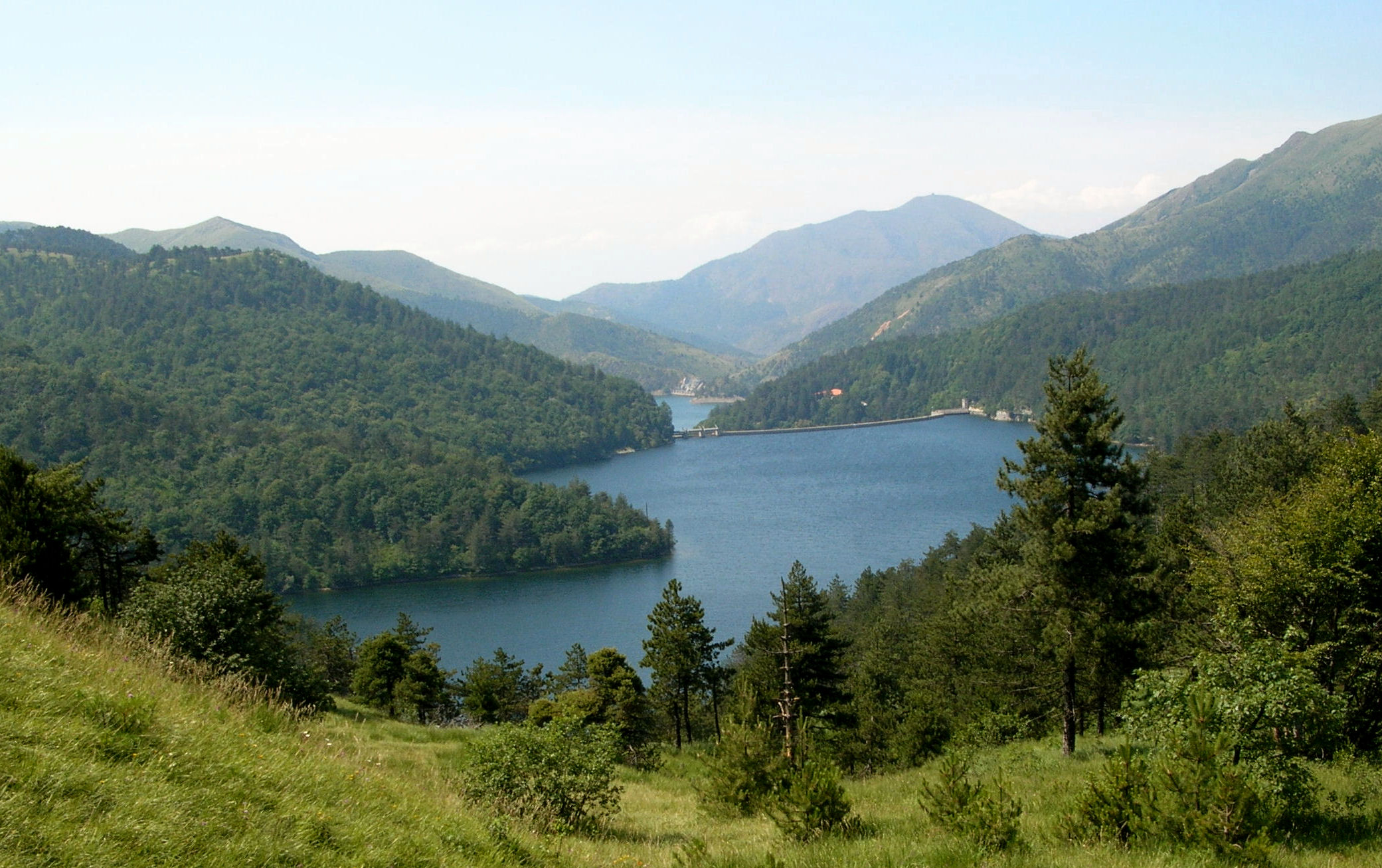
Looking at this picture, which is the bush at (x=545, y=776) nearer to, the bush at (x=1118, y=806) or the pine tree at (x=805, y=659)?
the bush at (x=1118, y=806)

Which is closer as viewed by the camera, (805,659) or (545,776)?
(545,776)

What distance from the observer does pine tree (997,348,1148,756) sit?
16.6 m

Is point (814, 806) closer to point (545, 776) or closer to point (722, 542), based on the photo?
point (545, 776)

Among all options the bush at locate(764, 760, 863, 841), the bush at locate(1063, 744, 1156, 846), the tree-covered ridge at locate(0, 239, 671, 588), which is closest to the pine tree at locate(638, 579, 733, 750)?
the bush at locate(764, 760, 863, 841)

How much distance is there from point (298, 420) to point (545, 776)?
151995mm

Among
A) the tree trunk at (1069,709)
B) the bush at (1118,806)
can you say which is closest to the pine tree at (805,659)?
the tree trunk at (1069,709)

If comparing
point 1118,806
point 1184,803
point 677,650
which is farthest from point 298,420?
point 1184,803

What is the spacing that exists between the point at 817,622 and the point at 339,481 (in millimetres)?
93742

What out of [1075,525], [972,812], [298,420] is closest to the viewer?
[972,812]

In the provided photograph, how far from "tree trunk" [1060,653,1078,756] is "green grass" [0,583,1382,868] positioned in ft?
20.4

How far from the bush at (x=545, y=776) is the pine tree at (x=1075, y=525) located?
33.1 feet

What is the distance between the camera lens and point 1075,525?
1628cm

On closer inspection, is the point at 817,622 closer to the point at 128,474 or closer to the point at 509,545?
the point at 509,545

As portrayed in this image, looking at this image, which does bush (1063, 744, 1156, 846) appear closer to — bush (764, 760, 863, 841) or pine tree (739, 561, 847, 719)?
bush (764, 760, 863, 841)
